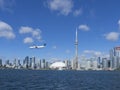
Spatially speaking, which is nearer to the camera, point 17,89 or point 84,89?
point 17,89

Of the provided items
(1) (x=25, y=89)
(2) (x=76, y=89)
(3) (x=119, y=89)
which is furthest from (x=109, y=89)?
(1) (x=25, y=89)

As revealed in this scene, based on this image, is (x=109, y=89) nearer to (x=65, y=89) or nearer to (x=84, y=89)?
(x=84, y=89)

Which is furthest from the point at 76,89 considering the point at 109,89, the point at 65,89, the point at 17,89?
the point at 17,89

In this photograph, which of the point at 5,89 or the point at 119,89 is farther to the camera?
the point at 119,89

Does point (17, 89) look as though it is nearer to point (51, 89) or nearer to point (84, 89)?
point (51, 89)

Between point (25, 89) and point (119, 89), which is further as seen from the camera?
point (119, 89)

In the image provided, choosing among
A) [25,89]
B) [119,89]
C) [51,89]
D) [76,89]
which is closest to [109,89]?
[119,89]

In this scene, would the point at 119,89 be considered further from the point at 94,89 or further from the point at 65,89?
the point at 65,89
